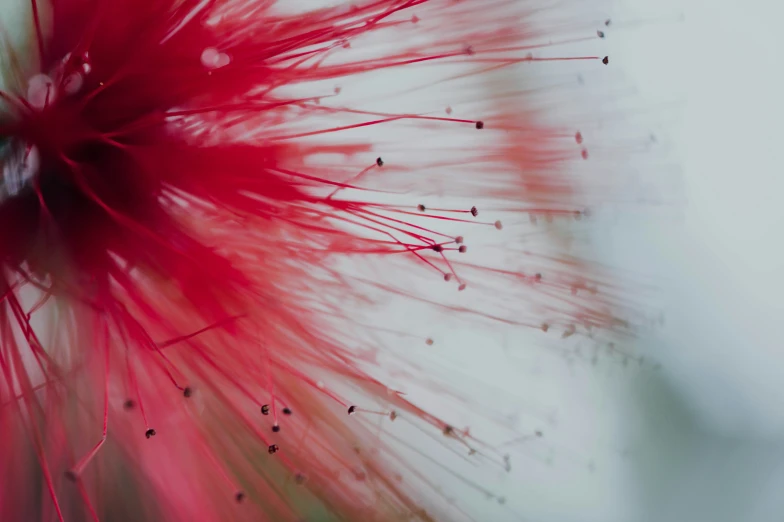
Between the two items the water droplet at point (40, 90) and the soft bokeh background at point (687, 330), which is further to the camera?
the soft bokeh background at point (687, 330)

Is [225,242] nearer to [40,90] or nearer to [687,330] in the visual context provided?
[40,90]

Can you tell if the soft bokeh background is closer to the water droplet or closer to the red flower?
the red flower

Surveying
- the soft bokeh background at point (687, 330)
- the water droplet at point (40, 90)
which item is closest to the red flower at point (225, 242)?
the water droplet at point (40, 90)

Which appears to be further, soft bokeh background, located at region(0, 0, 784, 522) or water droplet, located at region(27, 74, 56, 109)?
soft bokeh background, located at region(0, 0, 784, 522)

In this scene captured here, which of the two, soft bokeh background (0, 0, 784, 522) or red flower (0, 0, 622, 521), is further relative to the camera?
soft bokeh background (0, 0, 784, 522)

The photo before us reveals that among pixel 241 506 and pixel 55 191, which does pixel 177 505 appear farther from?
pixel 55 191

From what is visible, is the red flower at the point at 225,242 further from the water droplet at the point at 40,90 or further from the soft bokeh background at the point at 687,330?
the soft bokeh background at the point at 687,330

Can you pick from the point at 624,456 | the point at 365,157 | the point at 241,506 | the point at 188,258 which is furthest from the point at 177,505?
the point at 624,456

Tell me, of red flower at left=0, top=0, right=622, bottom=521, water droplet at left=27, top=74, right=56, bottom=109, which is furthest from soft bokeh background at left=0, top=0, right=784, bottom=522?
water droplet at left=27, top=74, right=56, bottom=109
